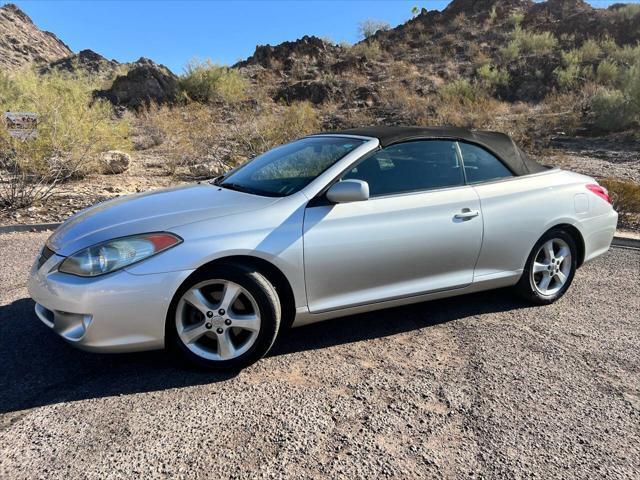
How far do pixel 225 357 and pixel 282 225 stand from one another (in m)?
0.90

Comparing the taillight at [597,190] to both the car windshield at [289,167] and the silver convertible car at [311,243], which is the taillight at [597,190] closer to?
the silver convertible car at [311,243]

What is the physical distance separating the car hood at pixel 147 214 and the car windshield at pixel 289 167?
20 centimetres

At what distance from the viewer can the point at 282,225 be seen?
130 inches

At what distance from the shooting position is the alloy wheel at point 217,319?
3127 mm

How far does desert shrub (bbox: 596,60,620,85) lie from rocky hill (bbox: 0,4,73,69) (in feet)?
138

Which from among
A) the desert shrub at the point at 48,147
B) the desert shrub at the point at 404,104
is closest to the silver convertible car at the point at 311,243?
the desert shrub at the point at 48,147

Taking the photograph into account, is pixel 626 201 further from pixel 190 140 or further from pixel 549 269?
pixel 190 140

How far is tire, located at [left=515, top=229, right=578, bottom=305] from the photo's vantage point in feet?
14.3

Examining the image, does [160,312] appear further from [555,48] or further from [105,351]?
[555,48]

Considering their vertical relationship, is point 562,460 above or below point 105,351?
below

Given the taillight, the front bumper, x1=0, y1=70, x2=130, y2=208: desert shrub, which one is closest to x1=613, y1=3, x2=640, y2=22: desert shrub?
x1=0, y1=70, x2=130, y2=208: desert shrub

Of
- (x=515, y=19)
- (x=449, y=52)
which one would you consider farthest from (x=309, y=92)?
(x=515, y=19)

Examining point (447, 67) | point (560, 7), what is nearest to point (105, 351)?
point (447, 67)

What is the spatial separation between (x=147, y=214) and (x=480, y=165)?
105 inches
